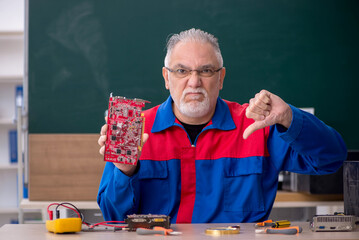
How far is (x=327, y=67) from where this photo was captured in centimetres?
385

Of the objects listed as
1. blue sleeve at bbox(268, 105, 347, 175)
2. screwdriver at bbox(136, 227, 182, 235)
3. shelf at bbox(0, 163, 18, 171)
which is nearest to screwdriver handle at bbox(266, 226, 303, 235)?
screwdriver at bbox(136, 227, 182, 235)

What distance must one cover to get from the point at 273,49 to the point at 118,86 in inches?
48.6

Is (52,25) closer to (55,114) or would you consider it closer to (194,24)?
(55,114)

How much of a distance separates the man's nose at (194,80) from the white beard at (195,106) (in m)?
0.02

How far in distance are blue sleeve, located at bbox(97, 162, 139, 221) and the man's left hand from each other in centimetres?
47

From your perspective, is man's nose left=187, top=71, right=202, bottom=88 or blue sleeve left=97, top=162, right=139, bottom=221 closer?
blue sleeve left=97, top=162, right=139, bottom=221

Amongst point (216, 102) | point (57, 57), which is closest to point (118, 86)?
point (57, 57)

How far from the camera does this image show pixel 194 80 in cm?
216

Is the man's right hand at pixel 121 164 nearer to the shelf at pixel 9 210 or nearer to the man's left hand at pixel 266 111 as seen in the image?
the man's left hand at pixel 266 111

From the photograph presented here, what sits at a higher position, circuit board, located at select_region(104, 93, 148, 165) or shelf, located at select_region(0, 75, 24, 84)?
shelf, located at select_region(0, 75, 24, 84)

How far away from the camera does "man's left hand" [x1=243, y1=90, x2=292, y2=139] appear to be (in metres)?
1.70

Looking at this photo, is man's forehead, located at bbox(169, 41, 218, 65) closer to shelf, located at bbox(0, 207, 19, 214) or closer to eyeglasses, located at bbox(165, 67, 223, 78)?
eyeglasses, located at bbox(165, 67, 223, 78)

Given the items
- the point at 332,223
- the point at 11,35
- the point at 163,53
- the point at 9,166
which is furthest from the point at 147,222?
the point at 11,35

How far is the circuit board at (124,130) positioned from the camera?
1615mm
